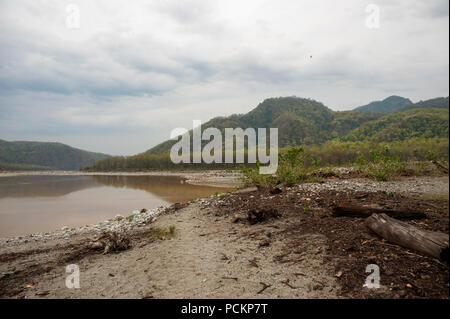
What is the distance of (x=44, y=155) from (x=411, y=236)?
17872 centimetres

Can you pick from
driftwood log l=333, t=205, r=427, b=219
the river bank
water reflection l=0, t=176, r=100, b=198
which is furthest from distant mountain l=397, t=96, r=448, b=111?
water reflection l=0, t=176, r=100, b=198

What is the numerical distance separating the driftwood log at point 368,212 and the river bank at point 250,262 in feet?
0.56

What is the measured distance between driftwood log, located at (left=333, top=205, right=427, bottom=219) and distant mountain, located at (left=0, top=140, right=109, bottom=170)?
154643 mm

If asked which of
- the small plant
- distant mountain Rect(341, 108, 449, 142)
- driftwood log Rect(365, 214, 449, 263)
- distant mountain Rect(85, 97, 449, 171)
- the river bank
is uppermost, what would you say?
distant mountain Rect(85, 97, 449, 171)

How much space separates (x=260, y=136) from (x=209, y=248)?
100949mm

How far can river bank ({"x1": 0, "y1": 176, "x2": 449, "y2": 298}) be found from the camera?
2.91m

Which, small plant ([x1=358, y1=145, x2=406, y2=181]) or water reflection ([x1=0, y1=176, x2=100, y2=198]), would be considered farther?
water reflection ([x1=0, y1=176, x2=100, y2=198])

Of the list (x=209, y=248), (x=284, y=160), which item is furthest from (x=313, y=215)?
(x=284, y=160)

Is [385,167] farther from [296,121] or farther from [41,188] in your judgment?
[296,121]

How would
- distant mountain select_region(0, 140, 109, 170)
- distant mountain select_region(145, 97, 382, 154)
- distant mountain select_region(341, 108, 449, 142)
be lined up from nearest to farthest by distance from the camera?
1. distant mountain select_region(341, 108, 449, 142)
2. distant mountain select_region(145, 97, 382, 154)
3. distant mountain select_region(0, 140, 109, 170)

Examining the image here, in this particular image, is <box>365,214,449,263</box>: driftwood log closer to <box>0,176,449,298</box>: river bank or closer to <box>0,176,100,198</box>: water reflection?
<box>0,176,449,298</box>: river bank

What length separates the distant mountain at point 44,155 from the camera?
5123 inches

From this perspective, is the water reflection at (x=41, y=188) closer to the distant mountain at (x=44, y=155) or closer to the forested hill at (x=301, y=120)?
the forested hill at (x=301, y=120)
